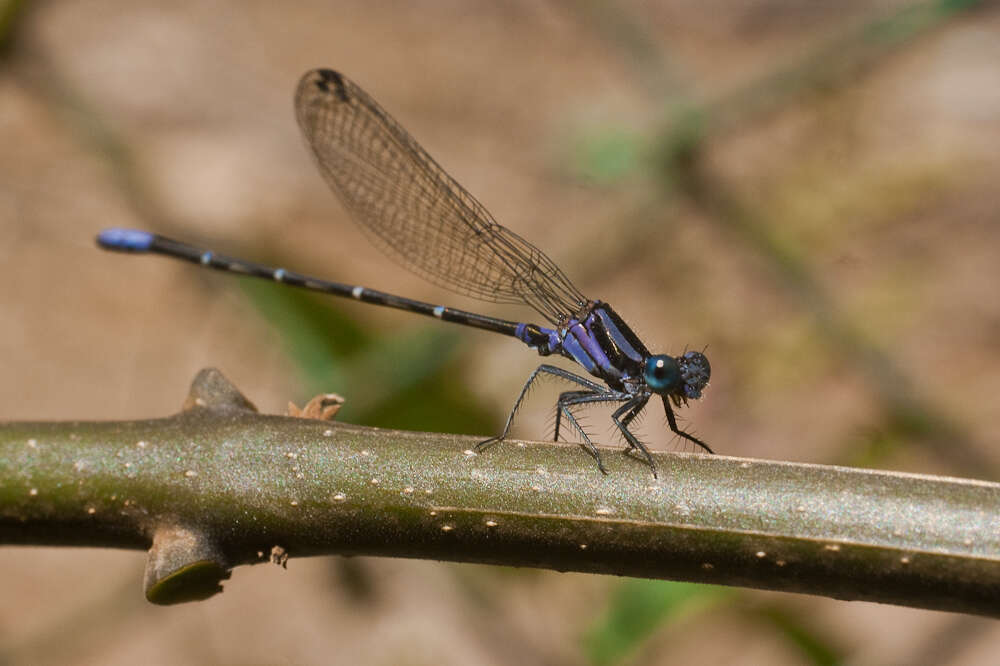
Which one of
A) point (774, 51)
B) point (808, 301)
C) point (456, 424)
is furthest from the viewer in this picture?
point (774, 51)

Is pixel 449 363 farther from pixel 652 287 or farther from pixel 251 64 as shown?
pixel 251 64

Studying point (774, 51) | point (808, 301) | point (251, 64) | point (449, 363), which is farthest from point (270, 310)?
point (774, 51)

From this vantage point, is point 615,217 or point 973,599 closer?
point 973,599

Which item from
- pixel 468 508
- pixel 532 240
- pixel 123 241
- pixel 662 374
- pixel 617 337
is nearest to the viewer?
pixel 468 508

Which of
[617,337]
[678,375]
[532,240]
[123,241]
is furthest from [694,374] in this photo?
[532,240]

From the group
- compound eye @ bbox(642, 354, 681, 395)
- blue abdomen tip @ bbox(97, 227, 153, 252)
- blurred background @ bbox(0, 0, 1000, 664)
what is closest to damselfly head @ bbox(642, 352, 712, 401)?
compound eye @ bbox(642, 354, 681, 395)

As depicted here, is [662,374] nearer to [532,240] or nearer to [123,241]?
[123,241]

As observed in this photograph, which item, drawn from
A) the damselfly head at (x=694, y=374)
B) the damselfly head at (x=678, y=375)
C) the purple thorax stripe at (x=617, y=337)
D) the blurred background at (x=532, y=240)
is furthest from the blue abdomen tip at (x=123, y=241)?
the damselfly head at (x=694, y=374)
